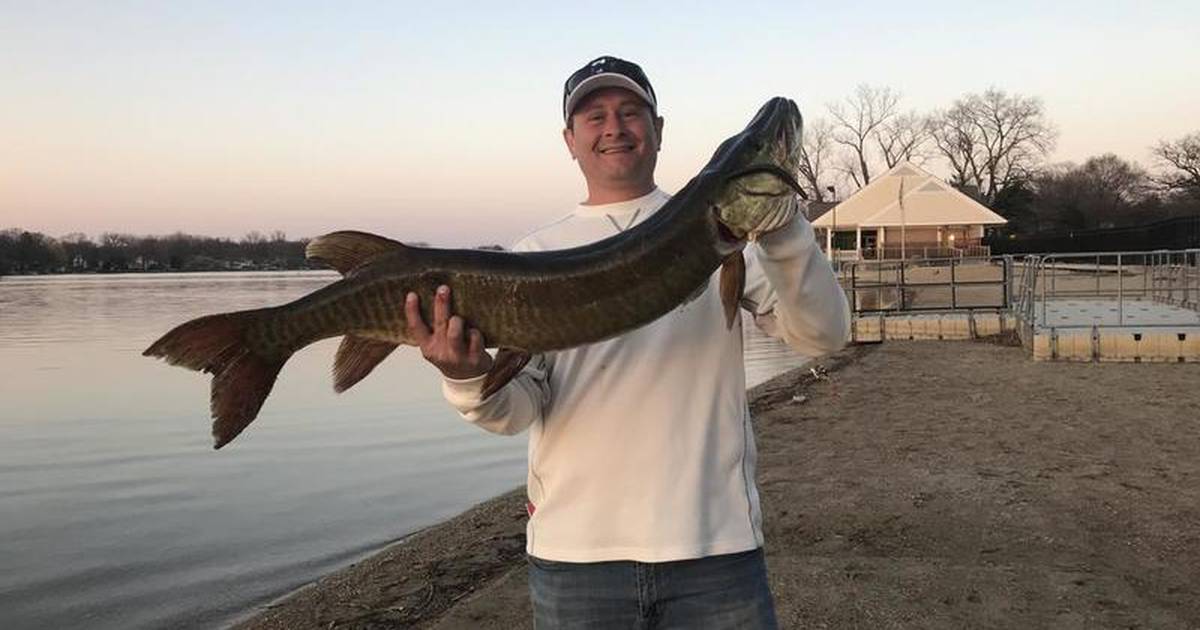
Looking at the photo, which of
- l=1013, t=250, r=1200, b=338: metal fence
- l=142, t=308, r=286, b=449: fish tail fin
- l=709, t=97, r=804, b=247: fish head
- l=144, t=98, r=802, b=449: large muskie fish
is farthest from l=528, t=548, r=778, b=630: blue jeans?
l=1013, t=250, r=1200, b=338: metal fence

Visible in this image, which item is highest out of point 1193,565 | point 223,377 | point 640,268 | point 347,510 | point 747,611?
point 640,268

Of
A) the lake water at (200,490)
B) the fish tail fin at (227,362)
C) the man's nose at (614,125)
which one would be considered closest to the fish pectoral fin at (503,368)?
the fish tail fin at (227,362)

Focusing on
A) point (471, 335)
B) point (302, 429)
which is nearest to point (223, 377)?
point (471, 335)

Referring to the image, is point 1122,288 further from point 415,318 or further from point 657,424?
point 415,318

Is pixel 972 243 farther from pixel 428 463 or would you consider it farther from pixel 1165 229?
pixel 428 463

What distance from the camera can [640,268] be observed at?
228cm

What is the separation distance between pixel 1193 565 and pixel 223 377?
5.54 m

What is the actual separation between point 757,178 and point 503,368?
2.75 feet

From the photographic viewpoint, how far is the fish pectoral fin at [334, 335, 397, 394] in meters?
2.56

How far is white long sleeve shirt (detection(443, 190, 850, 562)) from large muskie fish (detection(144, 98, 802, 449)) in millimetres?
149

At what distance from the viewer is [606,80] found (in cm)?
271

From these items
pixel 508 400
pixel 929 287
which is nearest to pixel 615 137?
pixel 508 400

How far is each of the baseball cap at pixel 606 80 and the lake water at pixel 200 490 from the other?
580cm

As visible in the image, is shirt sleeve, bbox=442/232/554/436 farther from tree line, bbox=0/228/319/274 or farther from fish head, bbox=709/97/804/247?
tree line, bbox=0/228/319/274
